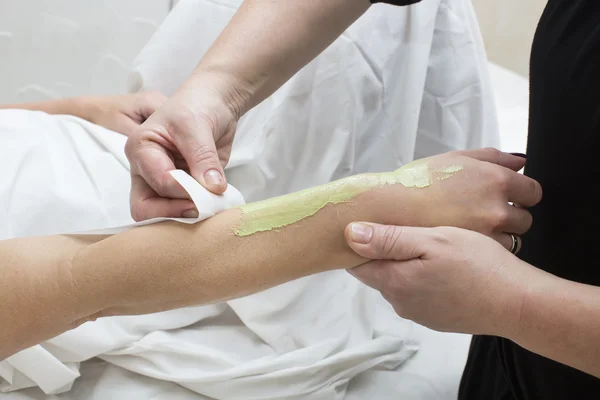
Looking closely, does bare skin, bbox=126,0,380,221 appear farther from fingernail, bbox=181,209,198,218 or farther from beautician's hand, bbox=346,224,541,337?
beautician's hand, bbox=346,224,541,337

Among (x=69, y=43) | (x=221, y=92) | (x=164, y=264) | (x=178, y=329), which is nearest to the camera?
(x=164, y=264)

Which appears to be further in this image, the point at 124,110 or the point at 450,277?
the point at 124,110

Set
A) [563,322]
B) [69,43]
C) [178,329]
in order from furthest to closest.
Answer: [69,43], [178,329], [563,322]

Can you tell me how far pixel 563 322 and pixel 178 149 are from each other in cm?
51

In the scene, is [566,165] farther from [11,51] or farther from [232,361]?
[11,51]

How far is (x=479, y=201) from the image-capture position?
2.42ft

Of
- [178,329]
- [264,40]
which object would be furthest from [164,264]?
[264,40]

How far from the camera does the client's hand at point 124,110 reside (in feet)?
3.69

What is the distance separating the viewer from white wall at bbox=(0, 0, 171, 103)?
161 cm

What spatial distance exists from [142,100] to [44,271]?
1.70 feet

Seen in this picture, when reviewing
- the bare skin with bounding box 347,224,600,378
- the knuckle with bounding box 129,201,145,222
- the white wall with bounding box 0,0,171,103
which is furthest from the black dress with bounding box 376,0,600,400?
the white wall with bounding box 0,0,171,103

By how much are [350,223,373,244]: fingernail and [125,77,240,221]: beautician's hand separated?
0.18 m

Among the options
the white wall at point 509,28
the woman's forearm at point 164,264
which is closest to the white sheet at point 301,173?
the woman's forearm at point 164,264

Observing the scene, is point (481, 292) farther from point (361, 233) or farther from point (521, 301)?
point (361, 233)
